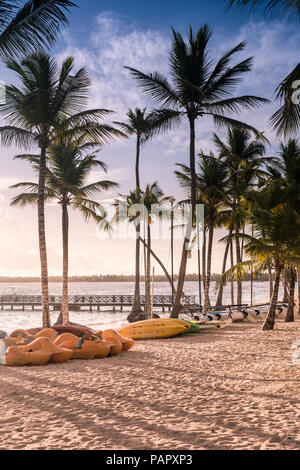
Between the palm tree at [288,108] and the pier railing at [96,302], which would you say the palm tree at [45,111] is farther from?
the pier railing at [96,302]

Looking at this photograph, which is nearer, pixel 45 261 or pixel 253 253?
pixel 253 253

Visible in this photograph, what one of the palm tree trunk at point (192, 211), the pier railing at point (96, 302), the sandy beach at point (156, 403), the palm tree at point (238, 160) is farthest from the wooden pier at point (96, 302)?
the sandy beach at point (156, 403)

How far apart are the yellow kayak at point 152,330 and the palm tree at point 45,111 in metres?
3.68

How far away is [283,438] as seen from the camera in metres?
4.10

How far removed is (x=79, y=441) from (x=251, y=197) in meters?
11.5

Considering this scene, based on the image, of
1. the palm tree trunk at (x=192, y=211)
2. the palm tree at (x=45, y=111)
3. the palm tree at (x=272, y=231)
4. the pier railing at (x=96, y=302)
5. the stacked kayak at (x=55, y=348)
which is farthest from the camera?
the pier railing at (x=96, y=302)

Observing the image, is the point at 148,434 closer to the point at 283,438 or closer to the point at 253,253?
the point at 283,438

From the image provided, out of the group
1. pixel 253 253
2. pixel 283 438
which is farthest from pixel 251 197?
pixel 283 438

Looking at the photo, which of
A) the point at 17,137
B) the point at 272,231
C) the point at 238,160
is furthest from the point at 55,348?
the point at 238,160

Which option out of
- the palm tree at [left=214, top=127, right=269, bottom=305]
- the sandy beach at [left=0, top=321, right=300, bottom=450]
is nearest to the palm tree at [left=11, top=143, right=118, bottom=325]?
the palm tree at [left=214, top=127, right=269, bottom=305]

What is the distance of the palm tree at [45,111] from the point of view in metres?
15.5

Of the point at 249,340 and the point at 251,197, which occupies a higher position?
the point at 251,197

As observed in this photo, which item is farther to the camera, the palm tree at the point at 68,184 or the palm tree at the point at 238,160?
the palm tree at the point at 238,160
